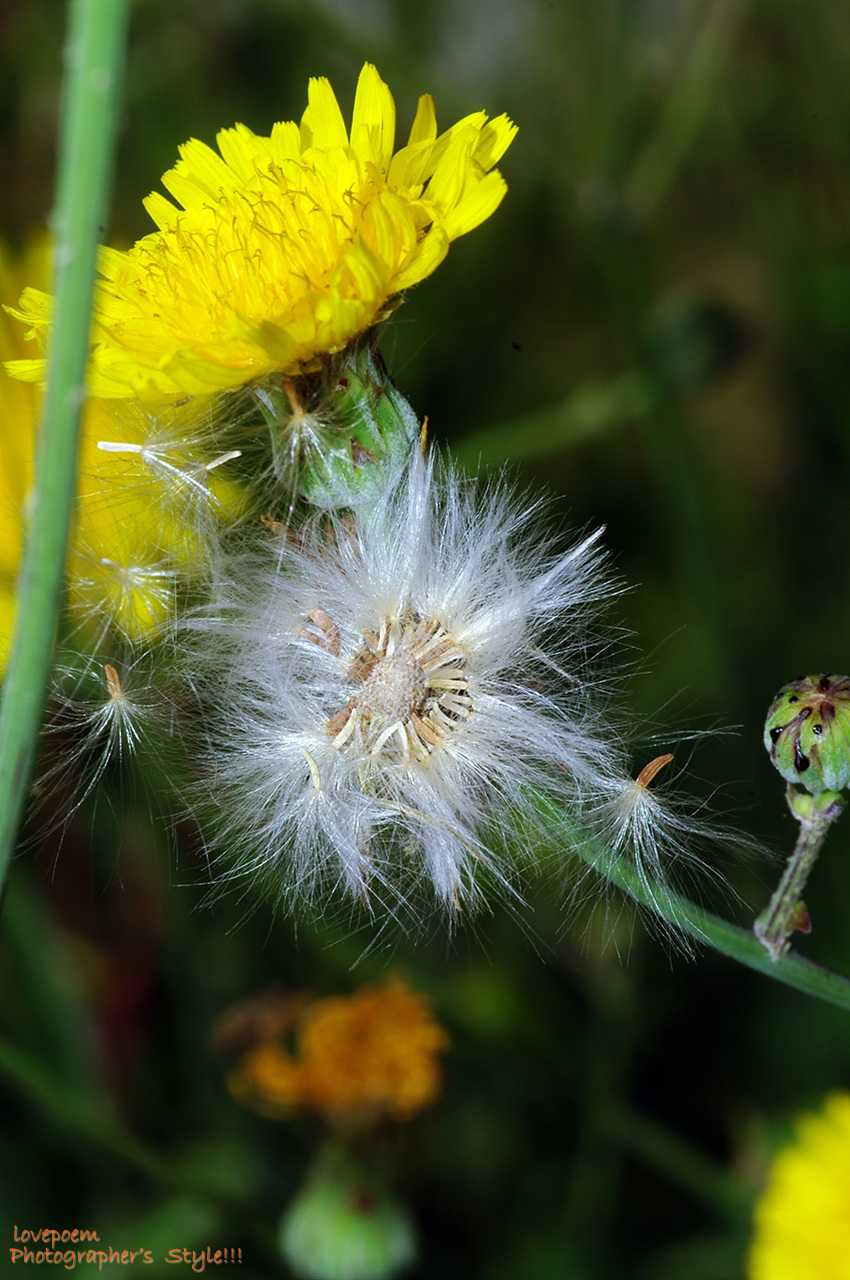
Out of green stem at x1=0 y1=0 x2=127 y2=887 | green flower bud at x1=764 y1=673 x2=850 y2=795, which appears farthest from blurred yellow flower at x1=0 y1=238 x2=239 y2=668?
green flower bud at x1=764 y1=673 x2=850 y2=795

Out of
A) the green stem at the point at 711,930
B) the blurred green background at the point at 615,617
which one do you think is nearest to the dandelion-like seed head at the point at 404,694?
the green stem at the point at 711,930

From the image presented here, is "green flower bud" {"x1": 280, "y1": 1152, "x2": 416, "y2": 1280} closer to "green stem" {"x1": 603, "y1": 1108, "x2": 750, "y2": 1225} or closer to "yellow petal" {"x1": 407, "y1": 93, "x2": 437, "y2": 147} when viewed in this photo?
"green stem" {"x1": 603, "y1": 1108, "x2": 750, "y2": 1225}

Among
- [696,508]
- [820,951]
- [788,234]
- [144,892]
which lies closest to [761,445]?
[788,234]

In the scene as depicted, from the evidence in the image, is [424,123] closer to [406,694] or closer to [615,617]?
[406,694]

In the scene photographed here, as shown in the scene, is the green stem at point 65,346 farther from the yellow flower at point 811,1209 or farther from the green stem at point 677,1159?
the green stem at point 677,1159

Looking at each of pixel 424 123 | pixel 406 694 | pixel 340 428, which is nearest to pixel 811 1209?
pixel 406 694

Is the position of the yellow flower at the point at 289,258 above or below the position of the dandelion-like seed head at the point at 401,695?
above

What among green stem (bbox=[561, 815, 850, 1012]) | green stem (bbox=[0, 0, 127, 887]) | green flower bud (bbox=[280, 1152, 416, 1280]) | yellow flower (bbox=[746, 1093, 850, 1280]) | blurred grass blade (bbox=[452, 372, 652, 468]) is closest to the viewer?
green stem (bbox=[0, 0, 127, 887])
